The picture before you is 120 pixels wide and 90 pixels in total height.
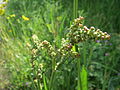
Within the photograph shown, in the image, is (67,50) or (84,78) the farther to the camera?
(84,78)

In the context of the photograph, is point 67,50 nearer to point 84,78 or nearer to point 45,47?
point 45,47

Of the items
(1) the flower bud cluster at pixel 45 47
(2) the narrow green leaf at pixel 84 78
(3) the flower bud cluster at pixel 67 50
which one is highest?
(1) the flower bud cluster at pixel 45 47

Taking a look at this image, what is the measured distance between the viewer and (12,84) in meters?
1.89

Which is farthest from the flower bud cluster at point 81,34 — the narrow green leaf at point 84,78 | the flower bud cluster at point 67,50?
the narrow green leaf at point 84,78

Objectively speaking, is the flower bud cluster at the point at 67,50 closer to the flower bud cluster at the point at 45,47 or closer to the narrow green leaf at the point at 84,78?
the flower bud cluster at the point at 45,47

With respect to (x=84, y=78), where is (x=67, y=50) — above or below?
above

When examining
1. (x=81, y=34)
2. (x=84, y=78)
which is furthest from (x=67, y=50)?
(x=84, y=78)

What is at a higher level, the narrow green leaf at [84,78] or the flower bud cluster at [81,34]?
the flower bud cluster at [81,34]

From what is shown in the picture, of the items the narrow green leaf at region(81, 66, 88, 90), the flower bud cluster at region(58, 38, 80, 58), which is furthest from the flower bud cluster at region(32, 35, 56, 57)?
the narrow green leaf at region(81, 66, 88, 90)

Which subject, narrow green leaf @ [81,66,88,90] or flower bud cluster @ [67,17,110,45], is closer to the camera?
flower bud cluster @ [67,17,110,45]

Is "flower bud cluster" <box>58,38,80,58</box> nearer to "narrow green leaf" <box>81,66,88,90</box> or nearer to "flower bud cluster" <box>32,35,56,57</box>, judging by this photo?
"flower bud cluster" <box>32,35,56,57</box>

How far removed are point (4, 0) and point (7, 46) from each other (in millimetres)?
1329

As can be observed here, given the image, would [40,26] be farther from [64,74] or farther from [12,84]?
[64,74]

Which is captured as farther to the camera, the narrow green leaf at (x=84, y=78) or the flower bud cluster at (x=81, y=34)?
the narrow green leaf at (x=84, y=78)
